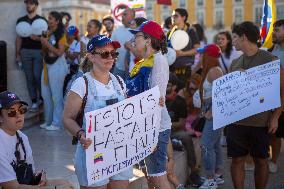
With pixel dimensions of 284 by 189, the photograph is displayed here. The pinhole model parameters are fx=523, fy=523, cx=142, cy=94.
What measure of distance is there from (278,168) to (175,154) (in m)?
1.87

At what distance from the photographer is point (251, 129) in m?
5.55

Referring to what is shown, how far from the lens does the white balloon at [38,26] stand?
827 centimetres

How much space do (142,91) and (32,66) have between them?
174 inches

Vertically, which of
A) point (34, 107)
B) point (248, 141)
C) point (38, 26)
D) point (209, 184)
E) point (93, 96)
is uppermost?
point (38, 26)

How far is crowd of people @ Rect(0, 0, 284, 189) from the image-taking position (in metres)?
3.96

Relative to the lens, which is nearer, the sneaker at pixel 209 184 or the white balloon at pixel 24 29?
the sneaker at pixel 209 184

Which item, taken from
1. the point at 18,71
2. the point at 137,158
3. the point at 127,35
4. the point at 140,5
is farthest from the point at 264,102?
the point at 140,5

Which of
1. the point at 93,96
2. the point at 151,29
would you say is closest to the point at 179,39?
the point at 151,29

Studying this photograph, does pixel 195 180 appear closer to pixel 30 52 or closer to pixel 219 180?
pixel 219 180

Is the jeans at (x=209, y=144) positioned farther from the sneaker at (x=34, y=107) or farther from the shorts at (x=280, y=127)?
the sneaker at (x=34, y=107)

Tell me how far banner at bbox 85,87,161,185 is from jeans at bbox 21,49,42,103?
454 cm

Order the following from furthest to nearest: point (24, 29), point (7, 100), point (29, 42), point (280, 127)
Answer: point (29, 42)
point (24, 29)
point (280, 127)
point (7, 100)

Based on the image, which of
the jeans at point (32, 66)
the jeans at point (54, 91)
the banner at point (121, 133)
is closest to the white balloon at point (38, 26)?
the jeans at point (32, 66)

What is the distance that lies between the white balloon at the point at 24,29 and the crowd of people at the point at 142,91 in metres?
0.11
